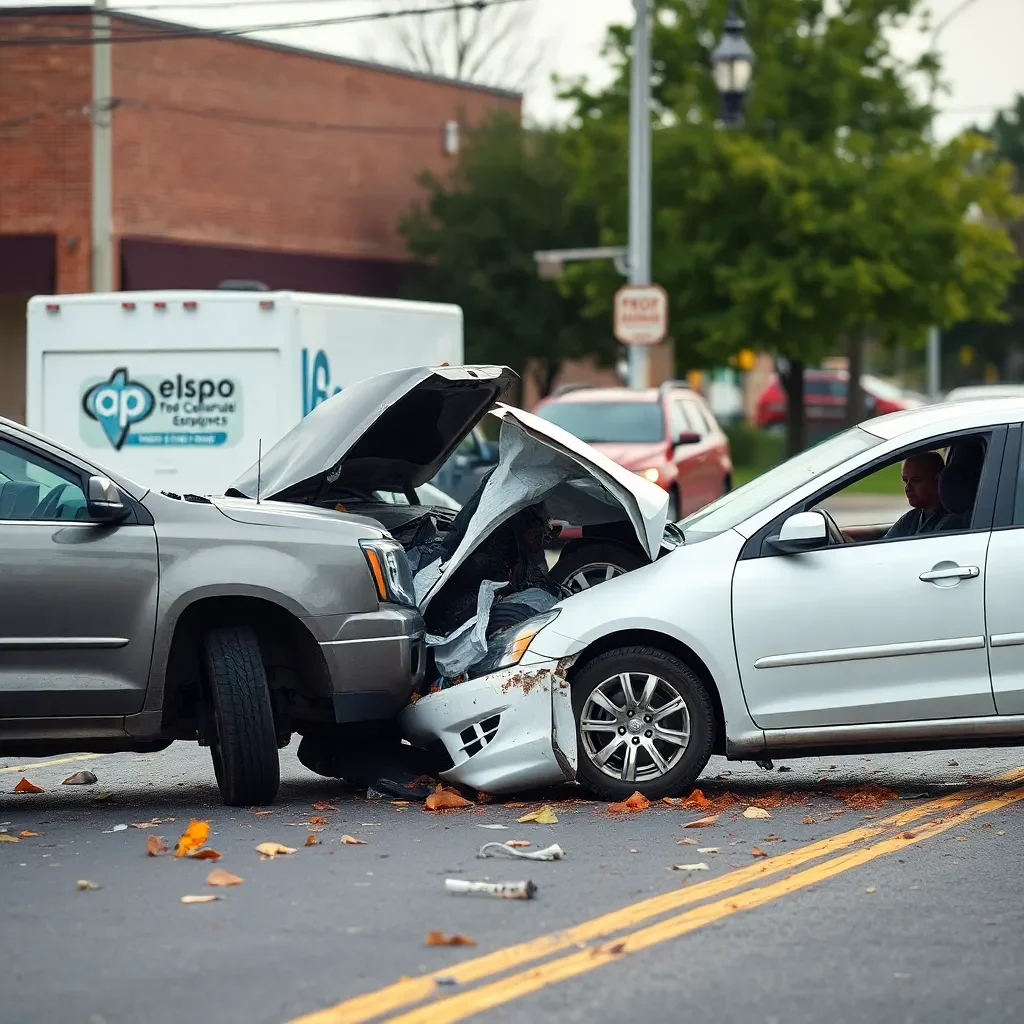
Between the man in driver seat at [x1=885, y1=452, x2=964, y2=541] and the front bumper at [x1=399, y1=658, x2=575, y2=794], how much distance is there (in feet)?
5.64

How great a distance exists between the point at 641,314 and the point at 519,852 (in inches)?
750

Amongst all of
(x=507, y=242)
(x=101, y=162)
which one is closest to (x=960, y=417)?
(x=101, y=162)

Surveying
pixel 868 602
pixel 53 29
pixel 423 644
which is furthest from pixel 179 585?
pixel 53 29

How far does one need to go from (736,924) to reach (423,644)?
2839mm

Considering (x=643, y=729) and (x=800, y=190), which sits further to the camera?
(x=800, y=190)

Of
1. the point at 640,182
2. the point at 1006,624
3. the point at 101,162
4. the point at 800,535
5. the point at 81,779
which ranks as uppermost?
the point at 101,162

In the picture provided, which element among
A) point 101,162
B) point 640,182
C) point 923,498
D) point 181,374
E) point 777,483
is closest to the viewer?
point 777,483

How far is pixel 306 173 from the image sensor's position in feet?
123

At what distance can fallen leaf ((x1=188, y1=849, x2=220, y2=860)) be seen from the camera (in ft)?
23.2

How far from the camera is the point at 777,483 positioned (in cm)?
896

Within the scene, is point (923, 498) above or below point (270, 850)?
above

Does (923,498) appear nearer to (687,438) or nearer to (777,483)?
(777,483)

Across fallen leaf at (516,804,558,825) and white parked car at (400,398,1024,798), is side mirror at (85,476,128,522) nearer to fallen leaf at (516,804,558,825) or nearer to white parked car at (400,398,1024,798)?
white parked car at (400,398,1024,798)

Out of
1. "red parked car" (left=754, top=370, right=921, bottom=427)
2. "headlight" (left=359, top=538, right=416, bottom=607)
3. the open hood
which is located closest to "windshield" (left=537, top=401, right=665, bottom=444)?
the open hood
